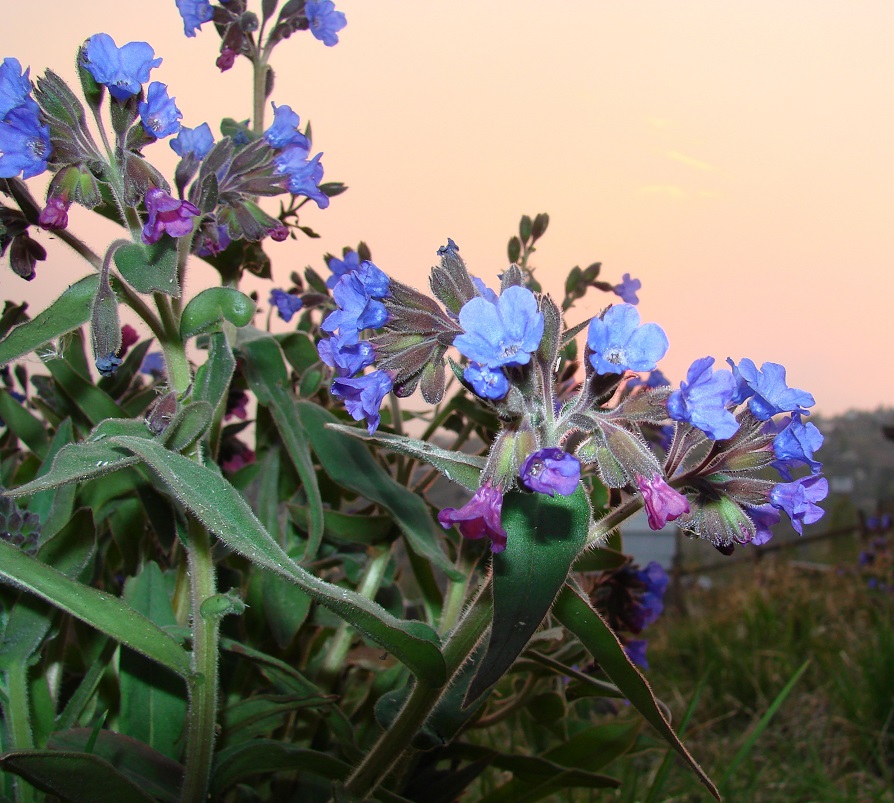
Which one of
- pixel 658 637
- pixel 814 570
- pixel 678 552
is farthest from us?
pixel 678 552

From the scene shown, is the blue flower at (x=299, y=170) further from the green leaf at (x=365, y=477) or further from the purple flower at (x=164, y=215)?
the green leaf at (x=365, y=477)

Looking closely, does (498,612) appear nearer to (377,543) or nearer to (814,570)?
(377,543)

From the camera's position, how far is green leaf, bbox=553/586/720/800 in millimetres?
723

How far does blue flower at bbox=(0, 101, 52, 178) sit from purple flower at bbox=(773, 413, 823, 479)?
770mm

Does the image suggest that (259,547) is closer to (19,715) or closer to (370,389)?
(370,389)

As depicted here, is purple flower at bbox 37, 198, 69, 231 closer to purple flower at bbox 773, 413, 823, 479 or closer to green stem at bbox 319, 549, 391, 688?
green stem at bbox 319, 549, 391, 688

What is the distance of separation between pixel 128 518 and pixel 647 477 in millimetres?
847

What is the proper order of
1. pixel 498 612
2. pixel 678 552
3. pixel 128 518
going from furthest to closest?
pixel 678 552 → pixel 128 518 → pixel 498 612

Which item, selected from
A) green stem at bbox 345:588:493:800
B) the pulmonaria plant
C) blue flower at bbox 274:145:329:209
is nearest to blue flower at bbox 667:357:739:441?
the pulmonaria plant

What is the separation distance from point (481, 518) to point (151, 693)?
673 millimetres

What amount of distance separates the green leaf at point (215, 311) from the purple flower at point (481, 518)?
0.38m

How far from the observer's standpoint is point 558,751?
128 cm

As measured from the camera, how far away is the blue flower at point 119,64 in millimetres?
853

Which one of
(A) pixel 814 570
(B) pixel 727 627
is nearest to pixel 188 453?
(B) pixel 727 627
